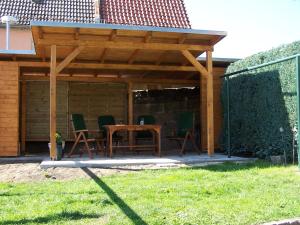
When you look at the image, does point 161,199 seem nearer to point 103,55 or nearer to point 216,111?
point 103,55

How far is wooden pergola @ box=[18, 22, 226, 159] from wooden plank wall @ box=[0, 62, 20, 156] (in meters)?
0.44

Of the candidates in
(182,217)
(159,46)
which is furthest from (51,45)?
(182,217)

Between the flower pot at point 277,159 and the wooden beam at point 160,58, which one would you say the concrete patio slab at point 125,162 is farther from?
the wooden beam at point 160,58

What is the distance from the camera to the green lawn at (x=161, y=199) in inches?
169

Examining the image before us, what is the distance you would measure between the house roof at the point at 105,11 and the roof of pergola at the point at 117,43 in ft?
20.7

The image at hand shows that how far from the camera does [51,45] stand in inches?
343

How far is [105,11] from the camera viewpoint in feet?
58.9

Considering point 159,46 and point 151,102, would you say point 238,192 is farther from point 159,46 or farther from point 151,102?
point 151,102

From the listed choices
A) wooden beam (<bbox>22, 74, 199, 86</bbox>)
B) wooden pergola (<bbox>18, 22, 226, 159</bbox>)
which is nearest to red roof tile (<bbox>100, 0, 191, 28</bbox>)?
wooden beam (<bbox>22, 74, 199, 86</bbox>)

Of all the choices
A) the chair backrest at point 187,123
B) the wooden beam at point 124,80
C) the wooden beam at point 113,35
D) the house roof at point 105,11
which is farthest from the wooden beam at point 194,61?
the house roof at point 105,11

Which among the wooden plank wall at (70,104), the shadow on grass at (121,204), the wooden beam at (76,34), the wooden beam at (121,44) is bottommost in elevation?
the shadow on grass at (121,204)

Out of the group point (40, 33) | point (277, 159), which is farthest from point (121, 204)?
point (40, 33)

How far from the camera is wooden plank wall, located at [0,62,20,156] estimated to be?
10.3 m

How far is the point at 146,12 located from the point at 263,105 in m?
10.6
